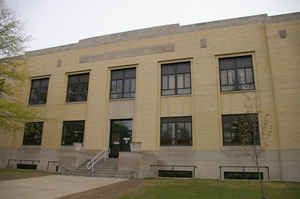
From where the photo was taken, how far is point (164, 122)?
64.6ft

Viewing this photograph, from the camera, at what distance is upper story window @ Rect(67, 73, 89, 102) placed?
23.1 metres

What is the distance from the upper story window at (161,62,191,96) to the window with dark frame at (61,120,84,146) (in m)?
8.06

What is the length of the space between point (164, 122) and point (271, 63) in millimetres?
8938

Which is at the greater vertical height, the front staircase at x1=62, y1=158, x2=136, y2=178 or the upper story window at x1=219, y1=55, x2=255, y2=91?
the upper story window at x1=219, y1=55, x2=255, y2=91

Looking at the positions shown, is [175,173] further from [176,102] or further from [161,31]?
[161,31]

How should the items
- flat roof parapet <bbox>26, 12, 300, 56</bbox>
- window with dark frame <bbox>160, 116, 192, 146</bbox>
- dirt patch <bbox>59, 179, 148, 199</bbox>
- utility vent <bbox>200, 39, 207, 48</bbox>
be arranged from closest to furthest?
dirt patch <bbox>59, 179, 148, 199</bbox> → flat roof parapet <bbox>26, 12, 300, 56</bbox> → window with dark frame <bbox>160, 116, 192, 146</bbox> → utility vent <bbox>200, 39, 207, 48</bbox>

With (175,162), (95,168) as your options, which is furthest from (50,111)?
(175,162)

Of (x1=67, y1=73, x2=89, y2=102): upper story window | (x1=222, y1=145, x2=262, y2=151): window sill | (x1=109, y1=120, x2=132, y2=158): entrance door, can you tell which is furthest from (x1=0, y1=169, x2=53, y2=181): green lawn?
(x1=222, y1=145, x2=262, y2=151): window sill

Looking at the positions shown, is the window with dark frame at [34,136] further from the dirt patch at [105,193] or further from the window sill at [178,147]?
the dirt patch at [105,193]

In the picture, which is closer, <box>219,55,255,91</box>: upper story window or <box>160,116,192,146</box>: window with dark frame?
<box>219,55,255,91</box>: upper story window

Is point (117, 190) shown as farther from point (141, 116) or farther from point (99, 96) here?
point (99, 96)

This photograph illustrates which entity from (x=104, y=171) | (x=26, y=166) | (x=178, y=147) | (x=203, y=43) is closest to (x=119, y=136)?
(x=104, y=171)

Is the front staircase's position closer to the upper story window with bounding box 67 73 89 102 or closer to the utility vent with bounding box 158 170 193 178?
the utility vent with bounding box 158 170 193 178

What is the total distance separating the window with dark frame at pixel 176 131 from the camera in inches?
738
